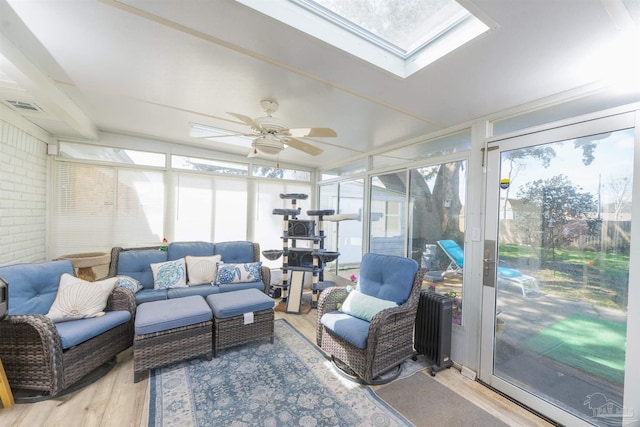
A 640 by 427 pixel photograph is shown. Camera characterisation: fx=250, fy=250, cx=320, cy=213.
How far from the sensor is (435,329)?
242cm

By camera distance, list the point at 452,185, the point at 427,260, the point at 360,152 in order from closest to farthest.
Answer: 1. the point at 452,185
2. the point at 427,260
3. the point at 360,152

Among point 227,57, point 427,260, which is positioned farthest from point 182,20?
point 427,260

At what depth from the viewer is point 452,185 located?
2.77 meters

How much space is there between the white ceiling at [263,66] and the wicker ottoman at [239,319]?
200cm

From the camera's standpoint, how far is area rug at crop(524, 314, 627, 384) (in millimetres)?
1641

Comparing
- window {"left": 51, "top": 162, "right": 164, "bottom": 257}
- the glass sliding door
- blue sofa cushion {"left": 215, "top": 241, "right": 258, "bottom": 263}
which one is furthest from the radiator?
window {"left": 51, "top": 162, "right": 164, "bottom": 257}

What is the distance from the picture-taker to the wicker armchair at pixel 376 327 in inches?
81.5

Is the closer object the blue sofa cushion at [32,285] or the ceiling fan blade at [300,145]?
the blue sofa cushion at [32,285]

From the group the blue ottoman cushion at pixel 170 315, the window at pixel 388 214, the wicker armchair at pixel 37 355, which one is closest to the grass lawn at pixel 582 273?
the window at pixel 388 214

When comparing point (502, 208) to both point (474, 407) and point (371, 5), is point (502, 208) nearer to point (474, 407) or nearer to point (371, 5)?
point (474, 407)

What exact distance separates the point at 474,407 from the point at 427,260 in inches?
56.3

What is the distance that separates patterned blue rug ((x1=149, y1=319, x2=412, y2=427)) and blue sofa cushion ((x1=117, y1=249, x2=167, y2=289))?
49.0 inches

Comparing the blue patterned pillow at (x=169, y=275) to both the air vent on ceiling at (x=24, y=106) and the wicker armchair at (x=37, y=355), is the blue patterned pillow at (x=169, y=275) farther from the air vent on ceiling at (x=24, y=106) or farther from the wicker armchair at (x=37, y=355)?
the air vent on ceiling at (x=24, y=106)

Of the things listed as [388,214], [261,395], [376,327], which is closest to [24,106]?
[261,395]
